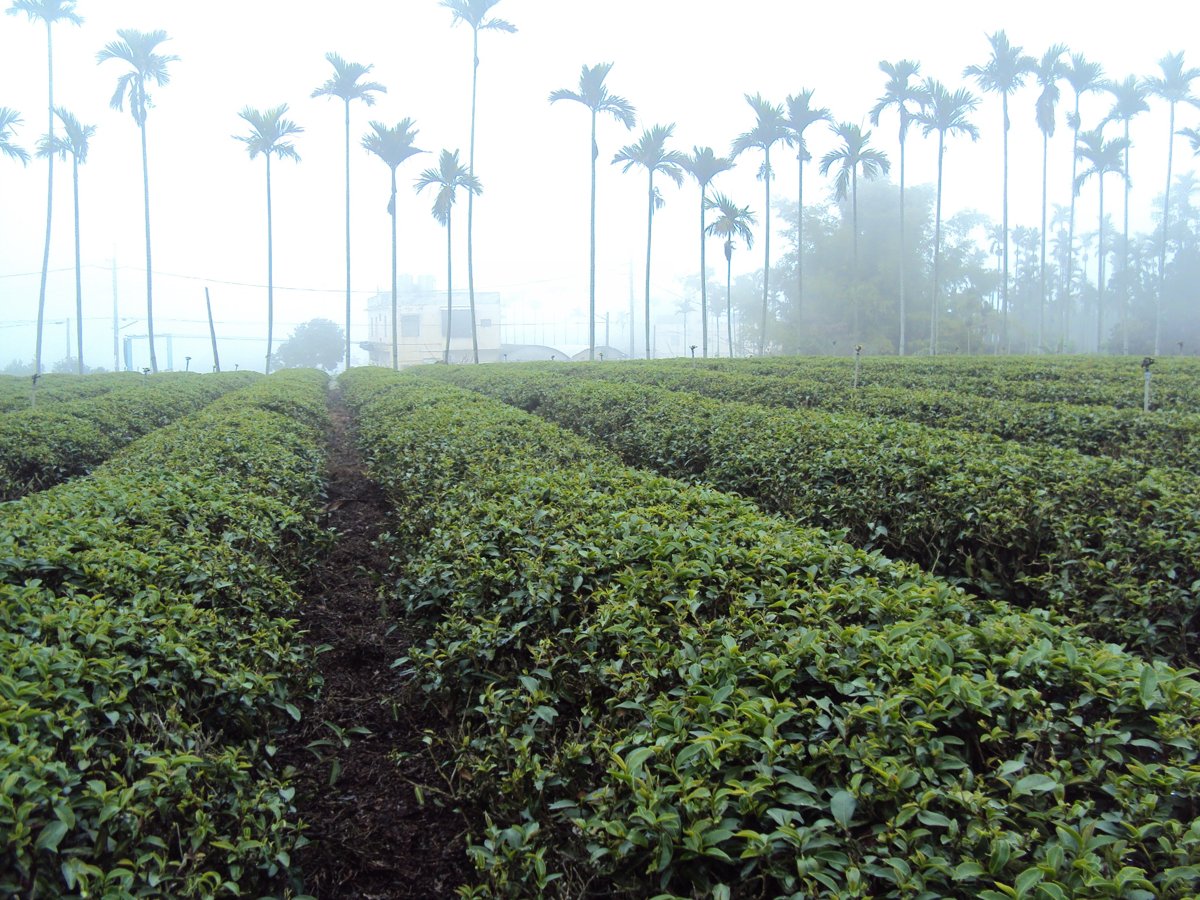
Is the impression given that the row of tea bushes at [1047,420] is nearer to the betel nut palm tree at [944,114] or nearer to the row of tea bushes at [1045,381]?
the row of tea bushes at [1045,381]

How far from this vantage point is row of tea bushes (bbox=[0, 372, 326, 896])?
1537mm

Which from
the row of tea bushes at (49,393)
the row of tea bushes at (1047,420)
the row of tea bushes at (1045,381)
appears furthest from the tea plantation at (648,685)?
the row of tea bushes at (49,393)

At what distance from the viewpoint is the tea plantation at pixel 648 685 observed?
1469mm

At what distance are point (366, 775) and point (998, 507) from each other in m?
3.24

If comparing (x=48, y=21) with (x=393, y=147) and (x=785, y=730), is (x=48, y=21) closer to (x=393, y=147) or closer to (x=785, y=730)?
(x=393, y=147)

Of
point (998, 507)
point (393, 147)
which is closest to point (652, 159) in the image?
point (393, 147)

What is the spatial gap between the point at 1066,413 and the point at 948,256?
41.4 metres

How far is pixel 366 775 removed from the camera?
2.61 meters

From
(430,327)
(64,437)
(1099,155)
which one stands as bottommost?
(64,437)

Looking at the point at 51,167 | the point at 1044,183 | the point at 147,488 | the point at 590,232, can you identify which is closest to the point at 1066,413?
the point at 147,488

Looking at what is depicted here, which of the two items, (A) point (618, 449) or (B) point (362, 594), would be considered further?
(A) point (618, 449)

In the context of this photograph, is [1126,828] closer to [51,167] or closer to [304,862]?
[304,862]

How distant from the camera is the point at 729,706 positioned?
1788 millimetres

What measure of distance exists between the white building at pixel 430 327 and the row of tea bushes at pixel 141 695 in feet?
164
